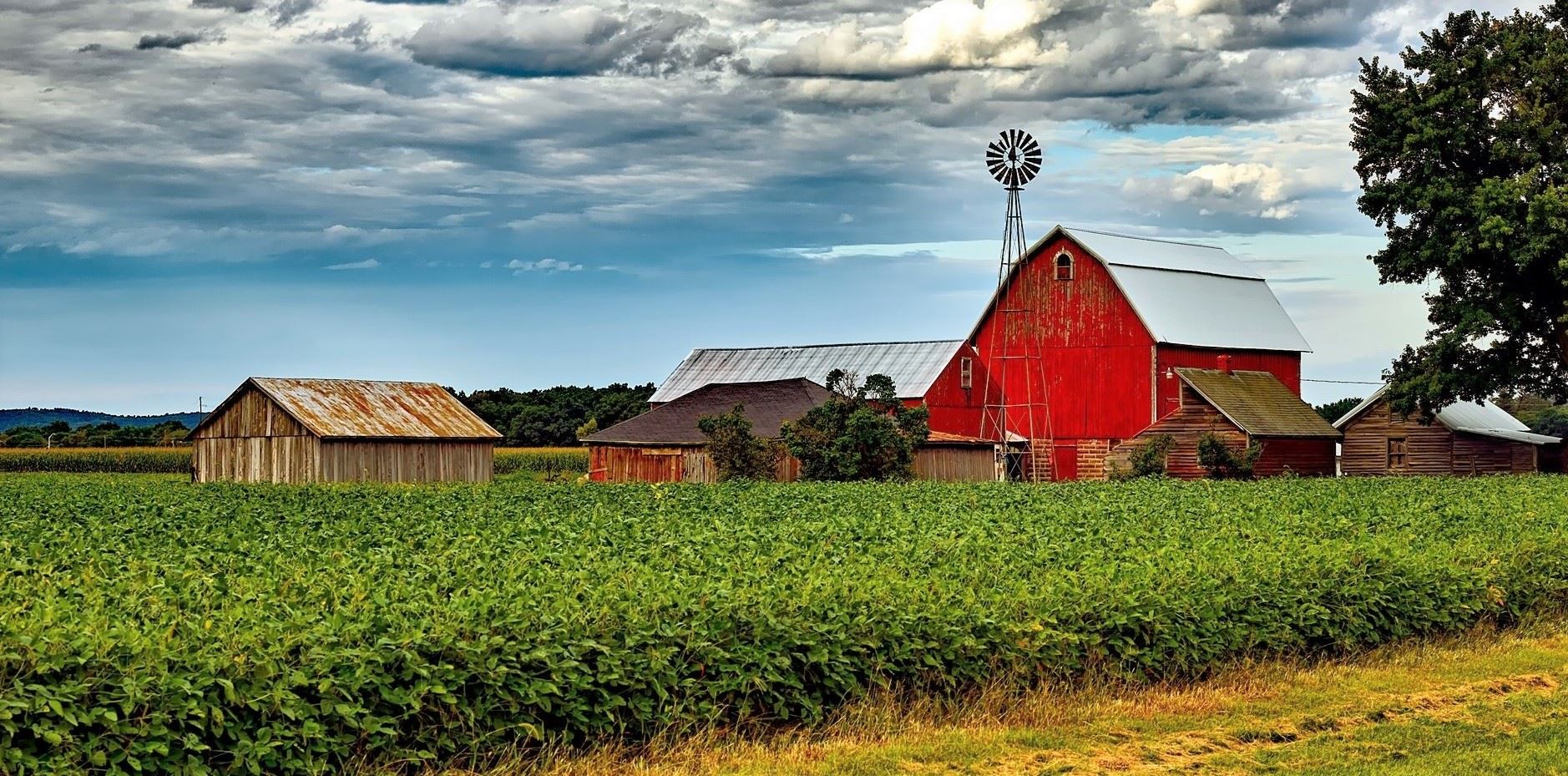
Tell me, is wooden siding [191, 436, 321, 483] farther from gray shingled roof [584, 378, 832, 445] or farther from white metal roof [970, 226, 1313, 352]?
white metal roof [970, 226, 1313, 352]

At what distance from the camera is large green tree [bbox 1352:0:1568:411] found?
52781 mm

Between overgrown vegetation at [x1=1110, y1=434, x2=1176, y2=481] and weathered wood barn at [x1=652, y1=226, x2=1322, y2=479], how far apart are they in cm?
234

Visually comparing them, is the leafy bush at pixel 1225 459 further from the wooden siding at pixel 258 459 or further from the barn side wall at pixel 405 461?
the wooden siding at pixel 258 459

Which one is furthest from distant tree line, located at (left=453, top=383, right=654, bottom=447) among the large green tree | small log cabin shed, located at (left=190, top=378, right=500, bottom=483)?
the large green tree

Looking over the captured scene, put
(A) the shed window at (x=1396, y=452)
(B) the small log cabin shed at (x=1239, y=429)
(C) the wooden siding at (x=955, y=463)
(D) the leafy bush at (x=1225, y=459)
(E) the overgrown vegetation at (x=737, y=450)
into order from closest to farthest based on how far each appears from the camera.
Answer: (E) the overgrown vegetation at (x=737, y=450) → (C) the wooden siding at (x=955, y=463) → (D) the leafy bush at (x=1225, y=459) → (B) the small log cabin shed at (x=1239, y=429) → (A) the shed window at (x=1396, y=452)

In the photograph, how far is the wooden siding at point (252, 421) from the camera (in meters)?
64.2

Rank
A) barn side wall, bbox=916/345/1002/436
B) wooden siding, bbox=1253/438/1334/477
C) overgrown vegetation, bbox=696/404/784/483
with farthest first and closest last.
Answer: barn side wall, bbox=916/345/1002/436, wooden siding, bbox=1253/438/1334/477, overgrown vegetation, bbox=696/404/784/483

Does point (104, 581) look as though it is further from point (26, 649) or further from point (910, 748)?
point (910, 748)

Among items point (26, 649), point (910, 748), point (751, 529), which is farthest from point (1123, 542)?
point (26, 649)

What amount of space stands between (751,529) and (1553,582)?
35.2ft

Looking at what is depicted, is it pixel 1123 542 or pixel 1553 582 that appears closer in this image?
pixel 1123 542

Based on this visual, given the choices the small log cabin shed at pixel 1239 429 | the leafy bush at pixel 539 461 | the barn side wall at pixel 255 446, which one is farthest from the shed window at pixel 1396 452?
the barn side wall at pixel 255 446

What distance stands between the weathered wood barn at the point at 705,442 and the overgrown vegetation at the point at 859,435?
254 centimetres

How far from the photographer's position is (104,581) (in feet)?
46.0
